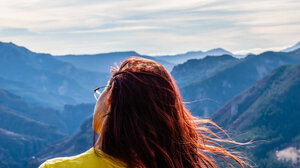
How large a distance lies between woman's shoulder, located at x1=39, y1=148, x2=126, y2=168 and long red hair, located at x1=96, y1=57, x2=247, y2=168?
2.8 inches

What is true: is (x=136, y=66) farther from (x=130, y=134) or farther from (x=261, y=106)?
(x=261, y=106)

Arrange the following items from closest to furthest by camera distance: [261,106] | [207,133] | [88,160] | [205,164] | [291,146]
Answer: [88,160]
[205,164]
[207,133]
[291,146]
[261,106]

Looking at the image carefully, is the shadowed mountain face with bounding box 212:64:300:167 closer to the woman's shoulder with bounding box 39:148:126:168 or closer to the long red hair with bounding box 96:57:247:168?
the long red hair with bounding box 96:57:247:168

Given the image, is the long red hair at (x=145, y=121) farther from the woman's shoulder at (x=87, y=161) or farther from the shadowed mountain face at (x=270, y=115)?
the shadowed mountain face at (x=270, y=115)

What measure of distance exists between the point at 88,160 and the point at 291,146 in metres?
146

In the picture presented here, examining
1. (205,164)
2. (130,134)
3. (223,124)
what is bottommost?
(223,124)

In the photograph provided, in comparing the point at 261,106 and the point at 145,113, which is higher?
the point at 145,113

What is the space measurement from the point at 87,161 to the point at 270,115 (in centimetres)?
16325

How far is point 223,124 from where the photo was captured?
172 m

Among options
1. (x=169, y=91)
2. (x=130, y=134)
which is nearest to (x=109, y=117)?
(x=130, y=134)

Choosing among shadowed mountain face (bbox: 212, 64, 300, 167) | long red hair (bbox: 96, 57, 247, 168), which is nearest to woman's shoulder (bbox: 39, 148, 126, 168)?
long red hair (bbox: 96, 57, 247, 168)

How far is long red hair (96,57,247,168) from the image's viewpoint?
2.62m

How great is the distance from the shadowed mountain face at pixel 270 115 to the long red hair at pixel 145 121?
127 metres

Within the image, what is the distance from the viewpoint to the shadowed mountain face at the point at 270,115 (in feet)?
432
